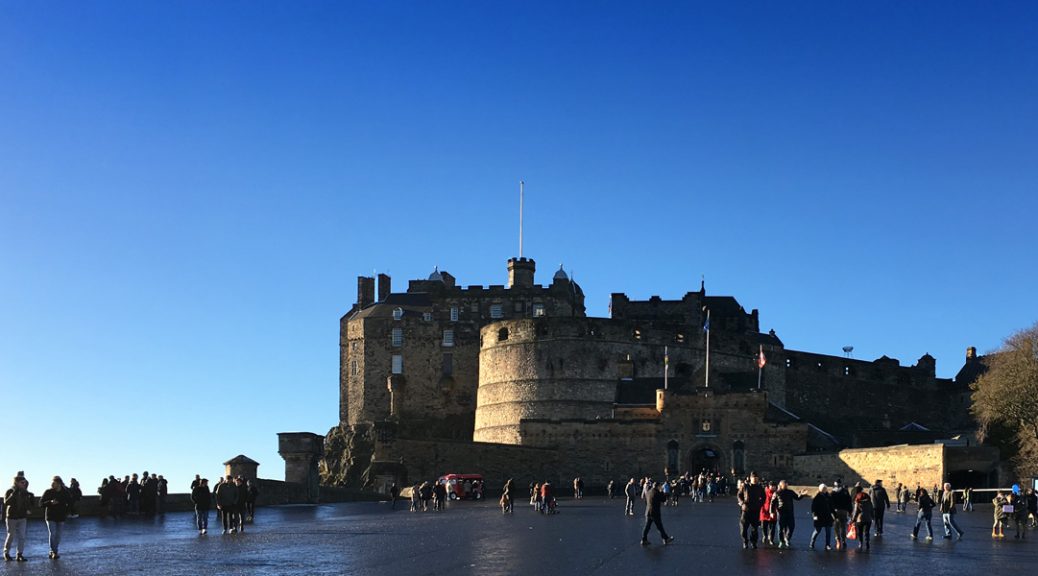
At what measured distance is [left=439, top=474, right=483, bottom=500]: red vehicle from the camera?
47375mm

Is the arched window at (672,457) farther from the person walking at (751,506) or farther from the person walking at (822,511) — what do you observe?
the person walking at (822,511)

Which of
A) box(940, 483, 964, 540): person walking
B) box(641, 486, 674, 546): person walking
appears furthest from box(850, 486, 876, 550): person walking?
box(641, 486, 674, 546): person walking

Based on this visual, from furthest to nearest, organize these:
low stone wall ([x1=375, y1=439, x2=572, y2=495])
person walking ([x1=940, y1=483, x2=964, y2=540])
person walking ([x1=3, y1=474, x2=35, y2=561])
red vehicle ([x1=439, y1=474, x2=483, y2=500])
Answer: low stone wall ([x1=375, y1=439, x2=572, y2=495])
red vehicle ([x1=439, y1=474, x2=483, y2=500])
person walking ([x1=940, y1=483, x2=964, y2=540])
person walking ([x1=3, y1=474, x2=35, y2=561])

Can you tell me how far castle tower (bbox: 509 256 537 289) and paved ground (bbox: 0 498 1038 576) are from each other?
48.2 meters

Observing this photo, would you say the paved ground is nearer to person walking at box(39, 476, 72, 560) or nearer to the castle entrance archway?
person walking at box(39, 476, 72, 560)

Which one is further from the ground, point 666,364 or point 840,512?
point 666,364

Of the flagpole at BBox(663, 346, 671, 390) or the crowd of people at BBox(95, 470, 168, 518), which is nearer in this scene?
the crowd of people at BBox(95, 470, 168, 518)

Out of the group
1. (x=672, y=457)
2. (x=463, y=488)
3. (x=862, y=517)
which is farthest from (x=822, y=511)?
(x=672, y=457)

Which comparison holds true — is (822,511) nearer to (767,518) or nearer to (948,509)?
(767,518)

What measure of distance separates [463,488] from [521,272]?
32.2m

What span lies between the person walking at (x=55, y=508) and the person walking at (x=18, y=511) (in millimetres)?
291

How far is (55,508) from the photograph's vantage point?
19.8 meters

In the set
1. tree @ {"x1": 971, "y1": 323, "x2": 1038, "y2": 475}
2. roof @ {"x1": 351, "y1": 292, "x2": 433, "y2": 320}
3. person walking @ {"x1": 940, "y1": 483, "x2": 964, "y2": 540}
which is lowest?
person walking @ {"x1": 940, "y1": 483, "x2": 964, "y2": 540}

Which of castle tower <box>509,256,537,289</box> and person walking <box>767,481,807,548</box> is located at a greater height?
castle tower <box>509,256,537,289</box>
